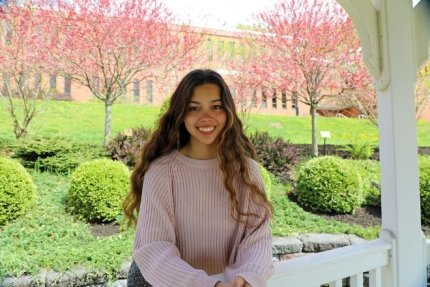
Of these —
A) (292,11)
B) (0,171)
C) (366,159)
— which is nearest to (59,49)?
(0,171)

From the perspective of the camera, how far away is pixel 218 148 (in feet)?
3.00

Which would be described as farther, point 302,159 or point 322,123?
point 322,123

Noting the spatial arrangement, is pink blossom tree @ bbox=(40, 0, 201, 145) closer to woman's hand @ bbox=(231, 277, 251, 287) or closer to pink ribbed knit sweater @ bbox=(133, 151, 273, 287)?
pink ribbed knit sweater @ bbox=(133, 151, 273, 287)

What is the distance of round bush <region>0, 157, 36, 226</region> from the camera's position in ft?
10.2

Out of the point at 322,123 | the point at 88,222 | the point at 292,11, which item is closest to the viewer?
the point at 88,222

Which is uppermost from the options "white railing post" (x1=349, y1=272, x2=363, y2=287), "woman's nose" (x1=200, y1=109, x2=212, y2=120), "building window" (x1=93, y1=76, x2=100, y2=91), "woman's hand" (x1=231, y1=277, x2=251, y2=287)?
"building window" (x1=93, y1=76, x2=100, y2=91)

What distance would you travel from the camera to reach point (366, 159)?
5.36 meters

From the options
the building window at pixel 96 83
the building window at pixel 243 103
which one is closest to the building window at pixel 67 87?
the building window at pixel 96 83

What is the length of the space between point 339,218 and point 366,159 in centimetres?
200

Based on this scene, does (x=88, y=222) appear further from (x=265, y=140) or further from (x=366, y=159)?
(x=366, y=159)

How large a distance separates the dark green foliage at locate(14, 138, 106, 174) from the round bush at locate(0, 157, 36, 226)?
99 cm

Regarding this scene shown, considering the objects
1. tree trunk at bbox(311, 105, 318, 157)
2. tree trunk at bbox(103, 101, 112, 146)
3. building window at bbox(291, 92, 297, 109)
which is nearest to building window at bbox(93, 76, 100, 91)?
tree trunk at bbox(103, 101, 112, 146)

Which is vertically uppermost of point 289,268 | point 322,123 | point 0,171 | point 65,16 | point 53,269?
point 65,16

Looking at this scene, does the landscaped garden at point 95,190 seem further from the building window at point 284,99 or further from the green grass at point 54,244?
the building window at point 284,99
